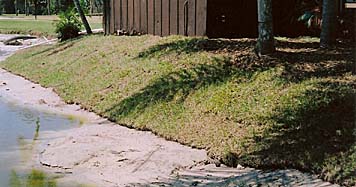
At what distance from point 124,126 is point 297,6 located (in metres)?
6.53

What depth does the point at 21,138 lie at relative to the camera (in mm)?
8430

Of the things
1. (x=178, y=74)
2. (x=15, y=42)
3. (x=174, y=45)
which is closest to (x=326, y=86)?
(x=178, y=74)

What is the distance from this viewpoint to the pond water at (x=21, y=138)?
6.50 meters

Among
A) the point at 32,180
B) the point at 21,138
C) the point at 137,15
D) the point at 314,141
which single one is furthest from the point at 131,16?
the point at 314,141

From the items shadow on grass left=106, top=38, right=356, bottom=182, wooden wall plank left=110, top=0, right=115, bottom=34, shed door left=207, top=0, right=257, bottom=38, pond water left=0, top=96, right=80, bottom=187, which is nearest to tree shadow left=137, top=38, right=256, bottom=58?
shadow on grass left=106, top=38, right=356, bottom=182

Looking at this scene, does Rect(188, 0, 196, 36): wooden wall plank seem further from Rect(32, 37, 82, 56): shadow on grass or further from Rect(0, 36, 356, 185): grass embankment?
Rect(32, 37, 82, 56): shadow on grass

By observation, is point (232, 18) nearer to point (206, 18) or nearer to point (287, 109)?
point (206, 18)

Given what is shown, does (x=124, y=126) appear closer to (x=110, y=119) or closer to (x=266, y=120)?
(x=110, y=119)

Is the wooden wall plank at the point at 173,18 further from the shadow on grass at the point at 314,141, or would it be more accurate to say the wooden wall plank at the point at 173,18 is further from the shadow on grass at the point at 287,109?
the shadow on grass at the point at 314,141

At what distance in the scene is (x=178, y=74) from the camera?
9859mm

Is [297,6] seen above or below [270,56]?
above

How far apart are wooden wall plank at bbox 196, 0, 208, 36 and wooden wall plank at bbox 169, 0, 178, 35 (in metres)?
0.84

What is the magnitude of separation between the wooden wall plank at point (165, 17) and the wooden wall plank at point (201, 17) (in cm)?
120

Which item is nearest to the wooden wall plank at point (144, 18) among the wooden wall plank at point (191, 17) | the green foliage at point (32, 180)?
the wooden wall plank at point (191, 17)
